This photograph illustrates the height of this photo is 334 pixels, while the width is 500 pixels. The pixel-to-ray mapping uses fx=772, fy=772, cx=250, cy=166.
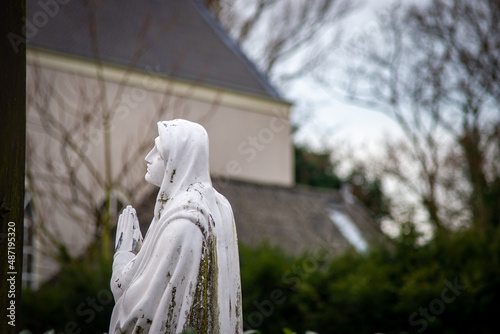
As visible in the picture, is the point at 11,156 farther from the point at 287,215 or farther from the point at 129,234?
the point at 287,215

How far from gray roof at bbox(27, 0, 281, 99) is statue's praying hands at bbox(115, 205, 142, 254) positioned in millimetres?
15833

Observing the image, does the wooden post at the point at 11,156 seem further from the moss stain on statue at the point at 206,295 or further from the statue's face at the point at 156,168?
the moss stain on statue at the point at 206,295

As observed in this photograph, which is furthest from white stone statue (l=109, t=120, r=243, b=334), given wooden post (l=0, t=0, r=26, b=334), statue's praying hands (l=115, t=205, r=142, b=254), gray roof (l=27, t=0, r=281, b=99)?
A: gray roof (l=27, t=0, r=281, b=99)

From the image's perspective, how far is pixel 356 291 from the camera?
34.8ft

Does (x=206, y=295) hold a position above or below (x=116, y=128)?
below

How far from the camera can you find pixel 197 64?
918 inches

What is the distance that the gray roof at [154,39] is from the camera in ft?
68.6

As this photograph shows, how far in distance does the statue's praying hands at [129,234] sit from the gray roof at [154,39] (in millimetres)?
15833

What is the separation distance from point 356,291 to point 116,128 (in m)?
12.2

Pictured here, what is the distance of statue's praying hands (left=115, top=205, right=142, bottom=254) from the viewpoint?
13.9ft

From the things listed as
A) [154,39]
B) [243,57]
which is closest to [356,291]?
[154,39]

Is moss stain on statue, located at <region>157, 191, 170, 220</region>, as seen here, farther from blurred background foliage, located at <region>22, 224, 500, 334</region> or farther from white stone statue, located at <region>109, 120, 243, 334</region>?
blurred background foliage, located at <region>22, 224, 500, 334</region>

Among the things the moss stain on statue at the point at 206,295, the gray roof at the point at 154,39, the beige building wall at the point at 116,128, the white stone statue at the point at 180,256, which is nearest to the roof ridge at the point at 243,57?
the gray roof at the point at 154,39

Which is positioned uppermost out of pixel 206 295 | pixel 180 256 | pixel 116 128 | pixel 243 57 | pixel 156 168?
pixel 243 57
